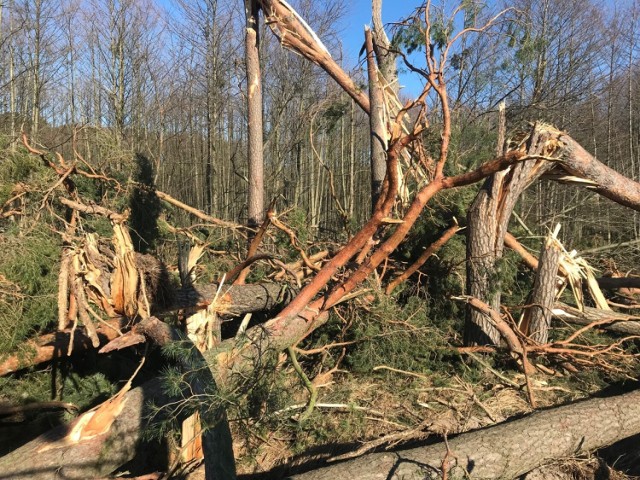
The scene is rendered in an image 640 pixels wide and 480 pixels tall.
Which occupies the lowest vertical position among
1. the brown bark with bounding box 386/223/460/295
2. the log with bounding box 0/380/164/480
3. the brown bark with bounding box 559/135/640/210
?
the log with bounding box 0/380/164/480

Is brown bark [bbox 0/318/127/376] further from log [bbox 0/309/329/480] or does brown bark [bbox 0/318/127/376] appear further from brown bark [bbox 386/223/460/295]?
brown bark [bbox 386/223/460/295]

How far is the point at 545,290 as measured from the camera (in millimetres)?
4262

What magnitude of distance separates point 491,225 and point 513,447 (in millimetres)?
1986

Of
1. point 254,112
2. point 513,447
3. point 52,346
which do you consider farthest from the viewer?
point 254,112

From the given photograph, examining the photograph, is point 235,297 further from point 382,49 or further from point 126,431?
point 382,49

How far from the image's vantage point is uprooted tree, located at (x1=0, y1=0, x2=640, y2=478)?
8.97ft

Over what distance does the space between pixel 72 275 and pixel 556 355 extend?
4167 millimetres

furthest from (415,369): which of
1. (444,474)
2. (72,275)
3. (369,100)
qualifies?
(369,100)

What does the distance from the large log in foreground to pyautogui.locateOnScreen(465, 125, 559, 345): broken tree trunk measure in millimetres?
1164

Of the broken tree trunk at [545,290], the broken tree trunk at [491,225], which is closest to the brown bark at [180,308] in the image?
the broken tree trunk at [491,225]

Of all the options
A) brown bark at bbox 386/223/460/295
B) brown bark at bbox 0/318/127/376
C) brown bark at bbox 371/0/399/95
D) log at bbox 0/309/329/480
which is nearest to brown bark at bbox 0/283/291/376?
brown bark at bbox 0/318/127/376

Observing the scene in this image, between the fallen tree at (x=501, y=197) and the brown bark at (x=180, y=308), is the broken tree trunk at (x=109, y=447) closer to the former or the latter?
the brown bark at (x=180, y=308)

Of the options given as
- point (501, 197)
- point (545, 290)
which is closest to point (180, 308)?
point (501, 197)

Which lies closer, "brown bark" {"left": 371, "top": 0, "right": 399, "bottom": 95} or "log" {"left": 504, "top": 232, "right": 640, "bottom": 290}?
"log" {"left": 504, "top": 232, "right": 640, "bottom": 290}
